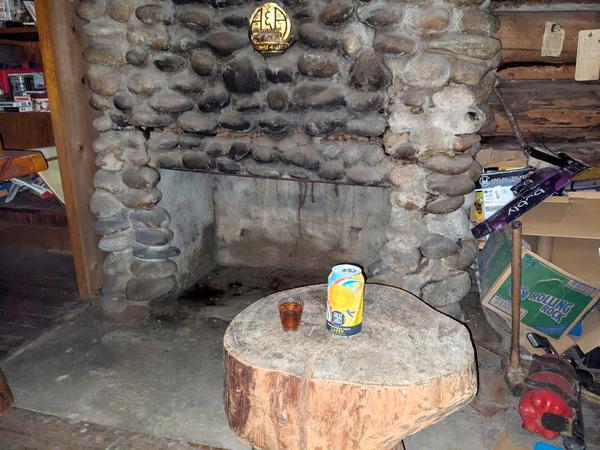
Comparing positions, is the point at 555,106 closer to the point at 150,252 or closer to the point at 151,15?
the point at 151,15

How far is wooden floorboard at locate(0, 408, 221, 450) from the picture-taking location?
2025mm

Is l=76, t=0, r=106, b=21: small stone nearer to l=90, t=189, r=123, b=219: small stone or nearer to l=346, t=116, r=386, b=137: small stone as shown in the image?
l=90, t=189, r=123, b=219: small stone

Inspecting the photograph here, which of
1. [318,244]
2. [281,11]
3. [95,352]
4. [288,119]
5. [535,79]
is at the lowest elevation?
[95,352]

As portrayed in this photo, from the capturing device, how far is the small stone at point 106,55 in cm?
273

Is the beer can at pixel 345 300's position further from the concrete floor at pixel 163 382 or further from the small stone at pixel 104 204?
the small stone at pixel 104 204

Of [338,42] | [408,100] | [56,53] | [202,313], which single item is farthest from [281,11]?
[202,313]

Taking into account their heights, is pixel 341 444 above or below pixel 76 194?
below

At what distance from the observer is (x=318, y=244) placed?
3.60 meters

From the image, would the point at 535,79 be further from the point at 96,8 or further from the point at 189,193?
the point at 96,8

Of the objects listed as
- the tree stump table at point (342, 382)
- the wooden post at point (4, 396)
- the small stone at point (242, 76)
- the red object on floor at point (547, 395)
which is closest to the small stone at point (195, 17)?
the small stone at point (242, 76)

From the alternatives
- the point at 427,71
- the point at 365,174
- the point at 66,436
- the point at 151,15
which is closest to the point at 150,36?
the point at 151,15

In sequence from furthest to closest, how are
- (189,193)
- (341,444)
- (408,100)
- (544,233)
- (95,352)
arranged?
(189,193) < (95,352) < (544,233) < (408,100) < (341,444)

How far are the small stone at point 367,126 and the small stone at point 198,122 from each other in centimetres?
78

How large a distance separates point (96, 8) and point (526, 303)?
283 centimetres
